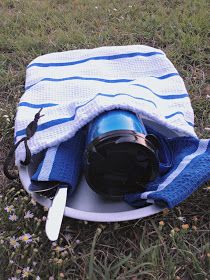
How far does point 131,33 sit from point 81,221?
1263 mm

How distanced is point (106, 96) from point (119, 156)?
0.72ft

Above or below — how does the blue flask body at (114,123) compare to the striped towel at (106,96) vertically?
above

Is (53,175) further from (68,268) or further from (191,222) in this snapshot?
(191,222)

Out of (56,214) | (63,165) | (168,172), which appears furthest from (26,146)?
(168,172)

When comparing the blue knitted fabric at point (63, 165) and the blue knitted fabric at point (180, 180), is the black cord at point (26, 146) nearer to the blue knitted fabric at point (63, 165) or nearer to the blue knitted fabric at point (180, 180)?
the blue knitted fabric at point (63, 165)

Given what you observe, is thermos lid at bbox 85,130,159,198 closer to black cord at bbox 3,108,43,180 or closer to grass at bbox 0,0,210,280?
grass at bbox 0,0,210,280

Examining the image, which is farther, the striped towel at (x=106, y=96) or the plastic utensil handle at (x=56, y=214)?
the striped towel at (x=106, y=96)

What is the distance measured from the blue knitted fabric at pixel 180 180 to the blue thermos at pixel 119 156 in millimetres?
39

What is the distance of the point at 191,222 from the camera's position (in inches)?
50.3

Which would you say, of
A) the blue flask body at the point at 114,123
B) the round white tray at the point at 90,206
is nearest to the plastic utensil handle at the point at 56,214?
the round white tray at the point at 90,206

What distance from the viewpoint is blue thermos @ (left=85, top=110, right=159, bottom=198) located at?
119cm

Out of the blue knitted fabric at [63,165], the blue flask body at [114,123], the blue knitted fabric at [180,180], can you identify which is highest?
the blue flask body at [114,123]

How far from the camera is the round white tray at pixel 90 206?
Answer: 1.20 metres

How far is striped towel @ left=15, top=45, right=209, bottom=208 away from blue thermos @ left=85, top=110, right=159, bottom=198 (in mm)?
36
